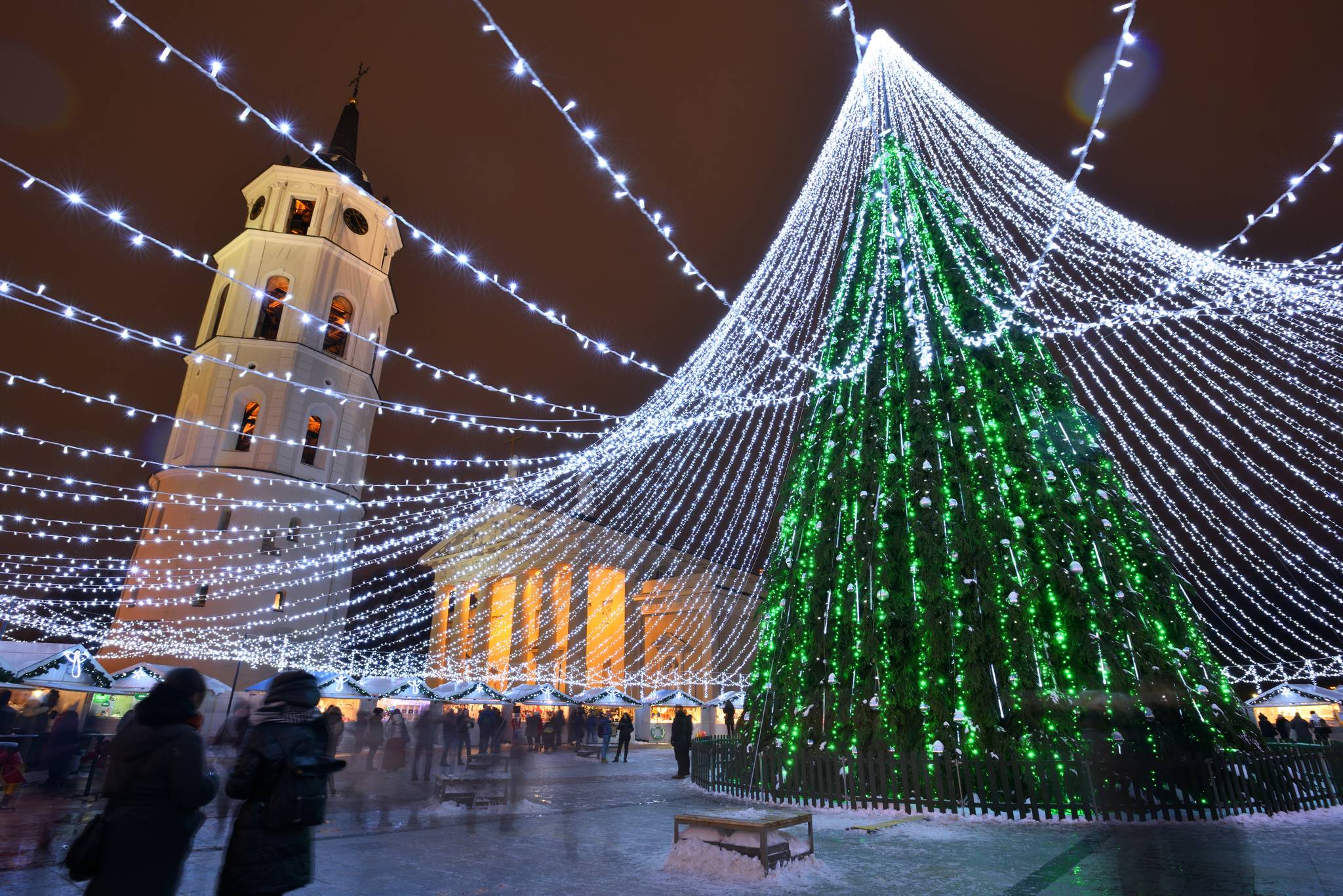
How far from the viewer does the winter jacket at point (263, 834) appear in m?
3.06

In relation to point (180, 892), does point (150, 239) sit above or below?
above

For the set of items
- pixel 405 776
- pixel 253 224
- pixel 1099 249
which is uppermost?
pixel 253 224

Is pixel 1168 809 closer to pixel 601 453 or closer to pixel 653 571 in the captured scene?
pixel 601 453

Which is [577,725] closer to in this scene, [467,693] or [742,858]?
[467,693]

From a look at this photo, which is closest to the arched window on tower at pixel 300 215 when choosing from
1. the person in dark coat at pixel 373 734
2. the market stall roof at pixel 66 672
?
the market stall roof at pixel 66 672

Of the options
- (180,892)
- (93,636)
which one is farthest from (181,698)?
(93,636)

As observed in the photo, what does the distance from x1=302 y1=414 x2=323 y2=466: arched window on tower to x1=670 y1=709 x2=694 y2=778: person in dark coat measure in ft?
60.9

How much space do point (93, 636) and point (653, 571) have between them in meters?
28.8

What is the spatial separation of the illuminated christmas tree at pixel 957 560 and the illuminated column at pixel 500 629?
30273 mm

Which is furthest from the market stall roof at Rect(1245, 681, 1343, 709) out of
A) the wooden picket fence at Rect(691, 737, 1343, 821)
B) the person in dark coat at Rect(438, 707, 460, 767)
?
the person in dark coat at Rect(438, 707, 460, 767)

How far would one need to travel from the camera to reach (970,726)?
8.50 m

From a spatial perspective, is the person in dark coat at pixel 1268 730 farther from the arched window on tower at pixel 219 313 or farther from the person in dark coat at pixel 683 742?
the arched window on tower at pixel 219 313

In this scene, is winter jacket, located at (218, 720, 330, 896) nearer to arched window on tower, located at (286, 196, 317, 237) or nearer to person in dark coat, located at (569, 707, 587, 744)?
person in dark coat, located at (569, 707, 587, 744)

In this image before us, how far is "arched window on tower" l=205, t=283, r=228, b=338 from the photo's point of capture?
27.6 meters
